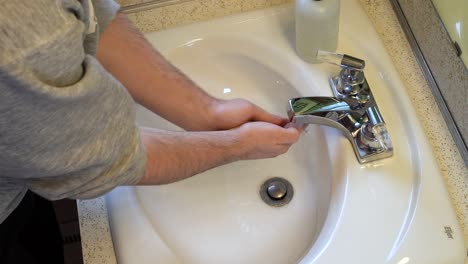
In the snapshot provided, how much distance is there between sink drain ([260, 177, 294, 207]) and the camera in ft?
2.81

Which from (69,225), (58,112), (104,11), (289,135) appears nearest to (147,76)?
(104,11)

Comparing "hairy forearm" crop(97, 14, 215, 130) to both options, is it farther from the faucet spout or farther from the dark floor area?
the dark floor area

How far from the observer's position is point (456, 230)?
0.67 m

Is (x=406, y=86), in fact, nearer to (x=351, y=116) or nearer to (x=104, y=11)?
(x=351, y=116)

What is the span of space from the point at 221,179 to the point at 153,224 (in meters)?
0.16

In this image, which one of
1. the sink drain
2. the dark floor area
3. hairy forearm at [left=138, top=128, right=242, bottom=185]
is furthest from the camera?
the dark floor area

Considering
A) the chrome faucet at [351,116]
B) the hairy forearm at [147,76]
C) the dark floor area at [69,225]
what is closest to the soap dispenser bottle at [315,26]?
the chrome faucet at [351,116]

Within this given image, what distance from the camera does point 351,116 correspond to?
75cm

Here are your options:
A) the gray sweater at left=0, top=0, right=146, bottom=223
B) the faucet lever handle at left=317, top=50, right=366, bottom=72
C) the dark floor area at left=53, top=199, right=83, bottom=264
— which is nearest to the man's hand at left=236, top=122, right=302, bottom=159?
the faucet lever handle at left=317, top=50, right=366, bottom=72

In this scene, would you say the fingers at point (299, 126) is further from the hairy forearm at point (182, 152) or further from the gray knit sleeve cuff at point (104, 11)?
the gray knit sleeve cuff at point (104, 11)

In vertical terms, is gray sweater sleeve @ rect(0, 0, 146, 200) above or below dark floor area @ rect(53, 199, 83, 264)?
above

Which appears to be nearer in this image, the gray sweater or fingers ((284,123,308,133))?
the gray sweater

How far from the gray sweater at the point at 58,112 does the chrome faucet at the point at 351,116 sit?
0.92ft

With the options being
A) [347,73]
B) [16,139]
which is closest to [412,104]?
[347,73]
